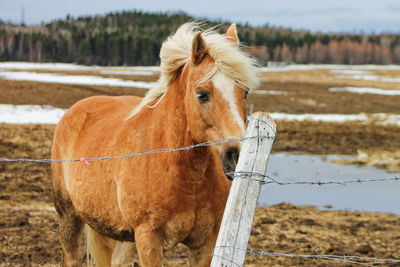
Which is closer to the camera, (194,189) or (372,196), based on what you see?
(194,189)

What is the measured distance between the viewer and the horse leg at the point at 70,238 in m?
4.43

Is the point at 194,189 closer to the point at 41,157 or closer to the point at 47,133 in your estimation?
the point at 41,157

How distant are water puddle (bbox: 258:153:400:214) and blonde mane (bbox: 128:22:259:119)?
16.5 ft

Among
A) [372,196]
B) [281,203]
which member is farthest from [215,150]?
[372,196]

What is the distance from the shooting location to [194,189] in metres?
3.00

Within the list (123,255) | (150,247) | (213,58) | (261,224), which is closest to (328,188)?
(261,224)

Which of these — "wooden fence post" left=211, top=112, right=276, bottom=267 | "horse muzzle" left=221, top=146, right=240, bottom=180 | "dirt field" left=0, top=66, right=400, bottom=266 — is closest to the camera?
"wooden fence post" left=211, top=112, right=276, bottom=267

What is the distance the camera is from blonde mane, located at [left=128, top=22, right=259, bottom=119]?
2.72 meters

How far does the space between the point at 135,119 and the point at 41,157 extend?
7179 millimetres

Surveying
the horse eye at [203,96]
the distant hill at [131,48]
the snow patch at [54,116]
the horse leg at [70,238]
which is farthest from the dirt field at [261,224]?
the distant hill at [131,48]

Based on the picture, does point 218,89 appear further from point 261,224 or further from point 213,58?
point 261,224

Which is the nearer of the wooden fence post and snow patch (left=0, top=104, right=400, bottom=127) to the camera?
the wooden fence post

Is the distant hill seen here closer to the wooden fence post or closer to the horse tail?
the horse tail

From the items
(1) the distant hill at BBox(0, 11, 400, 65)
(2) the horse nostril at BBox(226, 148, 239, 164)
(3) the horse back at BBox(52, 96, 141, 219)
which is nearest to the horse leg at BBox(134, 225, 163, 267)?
(2) the horse nostril at BBox(226, 148, 239, 164)
